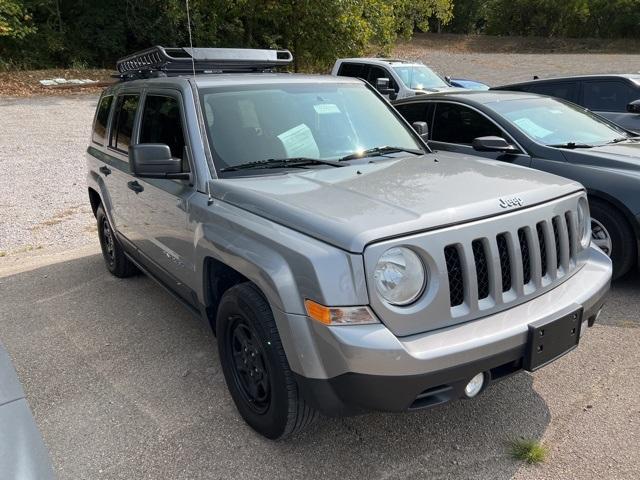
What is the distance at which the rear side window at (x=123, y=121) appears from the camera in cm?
435

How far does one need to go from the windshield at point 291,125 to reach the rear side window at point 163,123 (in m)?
0.23

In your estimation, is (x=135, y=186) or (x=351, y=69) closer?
(x=135, y=186)

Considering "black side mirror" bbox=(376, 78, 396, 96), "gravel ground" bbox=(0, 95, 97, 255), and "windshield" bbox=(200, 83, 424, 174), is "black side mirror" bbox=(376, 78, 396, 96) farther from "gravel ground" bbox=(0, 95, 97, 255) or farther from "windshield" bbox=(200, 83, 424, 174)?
"windshield" bbox=(200, 83, 424, 174)

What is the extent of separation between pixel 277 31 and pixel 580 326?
2113 cm

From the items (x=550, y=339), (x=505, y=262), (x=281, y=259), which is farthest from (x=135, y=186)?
(x=550, y=339)

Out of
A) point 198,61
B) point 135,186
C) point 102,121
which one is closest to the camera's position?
point 135,186

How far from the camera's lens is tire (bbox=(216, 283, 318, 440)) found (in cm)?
256

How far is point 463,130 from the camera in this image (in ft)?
19.0

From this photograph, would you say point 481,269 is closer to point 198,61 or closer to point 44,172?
point 198,61

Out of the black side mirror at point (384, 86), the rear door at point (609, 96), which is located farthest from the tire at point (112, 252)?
the black side mirror at point (384, 86)

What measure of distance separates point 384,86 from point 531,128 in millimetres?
6429

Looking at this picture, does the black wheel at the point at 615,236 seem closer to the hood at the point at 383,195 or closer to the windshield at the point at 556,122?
the windshield at the point at 556,122

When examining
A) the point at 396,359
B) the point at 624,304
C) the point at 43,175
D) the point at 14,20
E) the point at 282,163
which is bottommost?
the point at 43,175

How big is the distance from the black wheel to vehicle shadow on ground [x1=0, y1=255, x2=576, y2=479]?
5.71 feet
